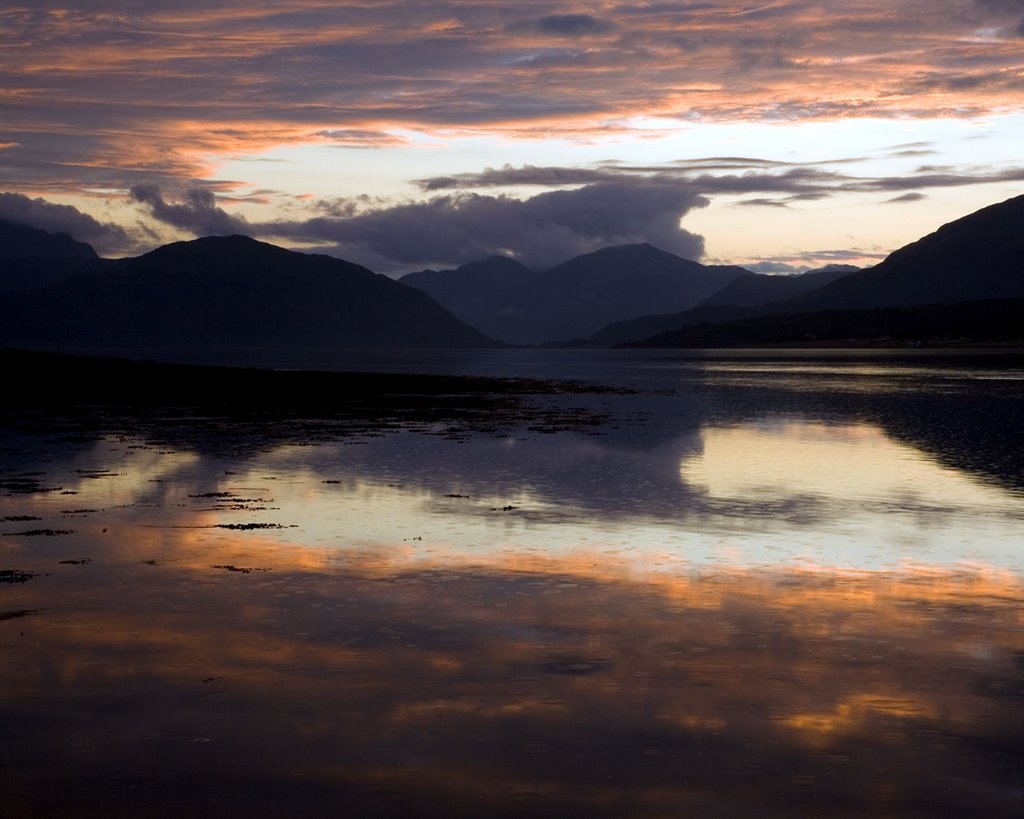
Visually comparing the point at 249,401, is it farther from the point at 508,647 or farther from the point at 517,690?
the point at 517,690

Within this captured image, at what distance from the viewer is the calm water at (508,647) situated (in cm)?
1213

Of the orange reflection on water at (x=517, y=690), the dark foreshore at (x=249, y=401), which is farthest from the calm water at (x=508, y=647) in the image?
the dark foreshore at (x=249, y=401)

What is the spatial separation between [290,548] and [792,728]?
15045mm

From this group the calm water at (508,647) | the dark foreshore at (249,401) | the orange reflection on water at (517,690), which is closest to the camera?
the orange reflection on water at (517,690)

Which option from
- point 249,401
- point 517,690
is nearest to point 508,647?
point 517,690

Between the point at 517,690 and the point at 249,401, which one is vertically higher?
the point at 517,690

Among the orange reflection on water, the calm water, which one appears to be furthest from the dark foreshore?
the orange reflection on water

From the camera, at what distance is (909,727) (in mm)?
13797

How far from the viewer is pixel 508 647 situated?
1752 centimetres

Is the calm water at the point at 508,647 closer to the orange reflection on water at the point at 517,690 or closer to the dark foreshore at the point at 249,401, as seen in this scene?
the orange reflection on water at the point at 517,690

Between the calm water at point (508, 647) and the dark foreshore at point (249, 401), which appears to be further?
the dark foreshore at point (249, 401)

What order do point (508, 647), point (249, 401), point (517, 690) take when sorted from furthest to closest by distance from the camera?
point (249, 401), point (508, 647), point (517, 690)

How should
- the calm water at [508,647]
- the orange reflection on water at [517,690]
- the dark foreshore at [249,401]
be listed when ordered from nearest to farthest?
the orange reflection on water at [517,690], the calm water at [508,647], the dark foreshore at [249,401]

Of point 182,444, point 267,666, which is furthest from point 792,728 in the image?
point 182,444
